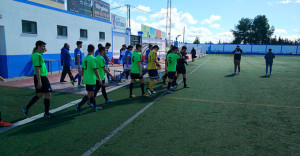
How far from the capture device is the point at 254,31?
81062 mm

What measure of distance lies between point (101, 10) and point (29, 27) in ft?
29.2

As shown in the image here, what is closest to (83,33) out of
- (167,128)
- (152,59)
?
(152,59)

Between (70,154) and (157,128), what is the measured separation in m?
1.91

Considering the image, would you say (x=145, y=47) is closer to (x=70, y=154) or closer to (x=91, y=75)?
(x=91, y=75)

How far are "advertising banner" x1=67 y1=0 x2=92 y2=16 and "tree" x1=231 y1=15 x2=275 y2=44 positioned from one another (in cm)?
7624

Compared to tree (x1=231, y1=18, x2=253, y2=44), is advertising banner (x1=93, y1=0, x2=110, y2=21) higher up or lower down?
lower down

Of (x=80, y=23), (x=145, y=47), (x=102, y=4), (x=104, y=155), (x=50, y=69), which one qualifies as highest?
(x=102, y=4)

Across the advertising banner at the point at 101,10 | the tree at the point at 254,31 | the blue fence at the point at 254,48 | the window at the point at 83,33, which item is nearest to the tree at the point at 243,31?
the tree at the point at 254,31

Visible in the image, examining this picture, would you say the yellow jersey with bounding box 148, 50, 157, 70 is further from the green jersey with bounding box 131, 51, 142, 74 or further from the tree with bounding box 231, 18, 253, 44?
the tree with bounding box 231, 18, 253, 44

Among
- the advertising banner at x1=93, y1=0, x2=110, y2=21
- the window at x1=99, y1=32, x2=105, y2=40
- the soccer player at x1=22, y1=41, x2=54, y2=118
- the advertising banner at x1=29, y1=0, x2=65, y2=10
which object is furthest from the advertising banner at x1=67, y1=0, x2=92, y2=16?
the soccer player at x1=22, y1=41, x2=54, y2=118

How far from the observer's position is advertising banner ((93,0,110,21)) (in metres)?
19.0

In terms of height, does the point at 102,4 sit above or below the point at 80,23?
above

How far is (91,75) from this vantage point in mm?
5316

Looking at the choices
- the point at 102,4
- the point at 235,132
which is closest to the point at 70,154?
the point at 235,132
